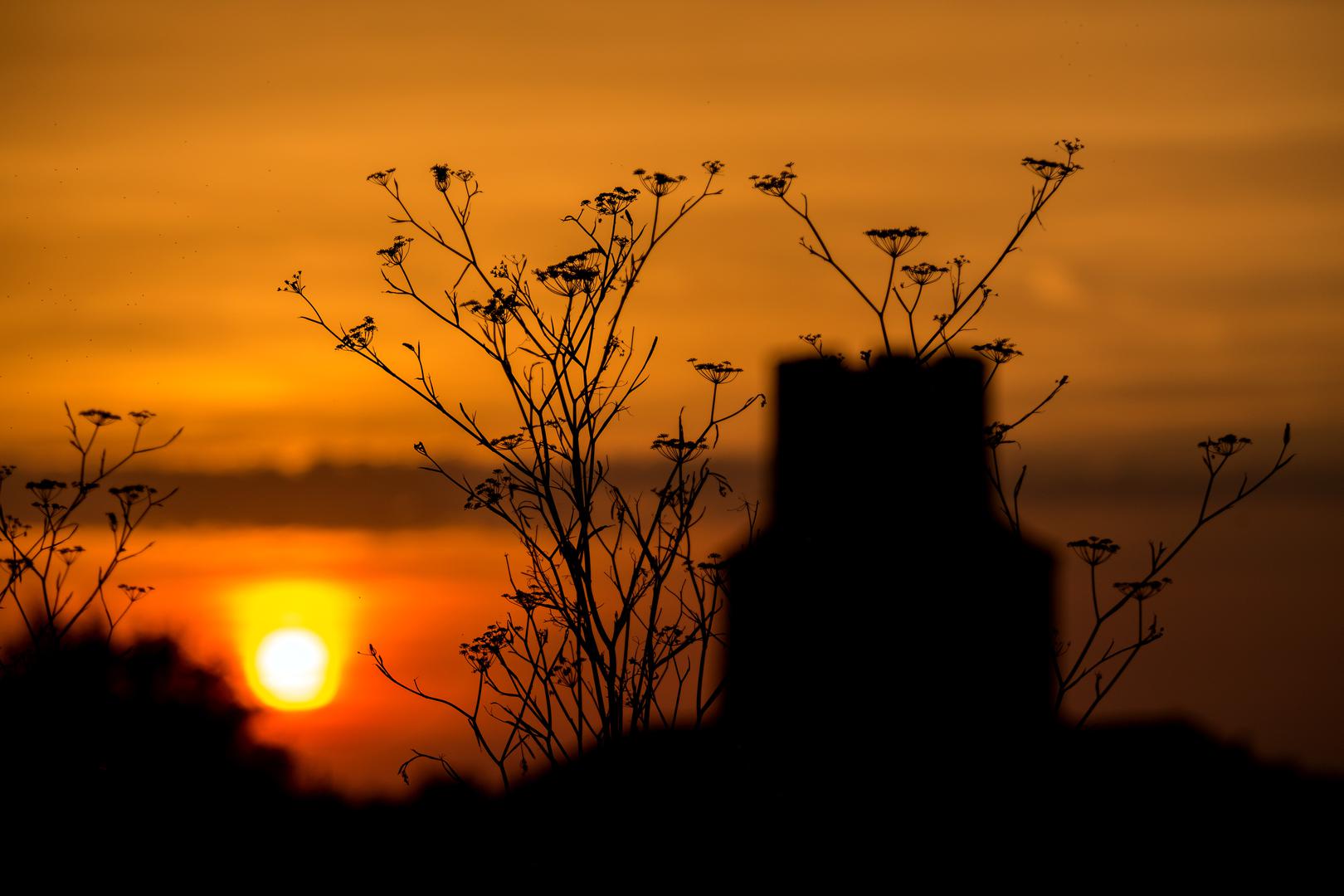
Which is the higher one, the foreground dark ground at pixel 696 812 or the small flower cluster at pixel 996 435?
the small flower cluster at pixel 996 435

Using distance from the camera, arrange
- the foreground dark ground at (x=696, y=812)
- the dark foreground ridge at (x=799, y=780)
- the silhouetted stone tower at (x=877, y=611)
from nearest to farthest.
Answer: the foreground dark ground at (x=696, y=812)
the dark foreground ridge at (x=799, y=780)
the silhouetted stone tower at (x=877, y=611)

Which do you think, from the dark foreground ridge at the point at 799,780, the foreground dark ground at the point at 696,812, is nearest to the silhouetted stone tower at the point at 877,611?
the dark foreground ridge at the point at 799,780

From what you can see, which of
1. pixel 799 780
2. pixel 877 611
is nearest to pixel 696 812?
pixel 799 780

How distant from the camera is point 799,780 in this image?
9148 millimetres

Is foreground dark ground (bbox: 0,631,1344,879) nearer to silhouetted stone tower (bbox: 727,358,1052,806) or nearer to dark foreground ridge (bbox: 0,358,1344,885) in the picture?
dark foreground ridge (bbox: 0,358,1344,885)

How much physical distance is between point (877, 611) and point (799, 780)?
6.48 metres

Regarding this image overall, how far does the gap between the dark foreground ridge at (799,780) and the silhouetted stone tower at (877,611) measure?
0.11 metres

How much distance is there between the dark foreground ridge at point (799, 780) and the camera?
28.0ft

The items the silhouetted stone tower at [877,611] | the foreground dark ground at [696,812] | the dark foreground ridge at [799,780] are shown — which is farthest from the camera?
the silhouetted stone tower at [877,611]

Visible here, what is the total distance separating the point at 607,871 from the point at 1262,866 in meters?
7.33

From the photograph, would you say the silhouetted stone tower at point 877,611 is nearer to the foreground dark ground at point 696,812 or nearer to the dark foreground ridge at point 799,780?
the dark foreground ridge at point 799,780

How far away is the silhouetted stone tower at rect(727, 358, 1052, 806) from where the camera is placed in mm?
13391

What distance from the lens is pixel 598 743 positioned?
7.91 metres

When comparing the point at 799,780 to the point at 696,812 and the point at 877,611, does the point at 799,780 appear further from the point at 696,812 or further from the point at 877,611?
the point at 877,611
